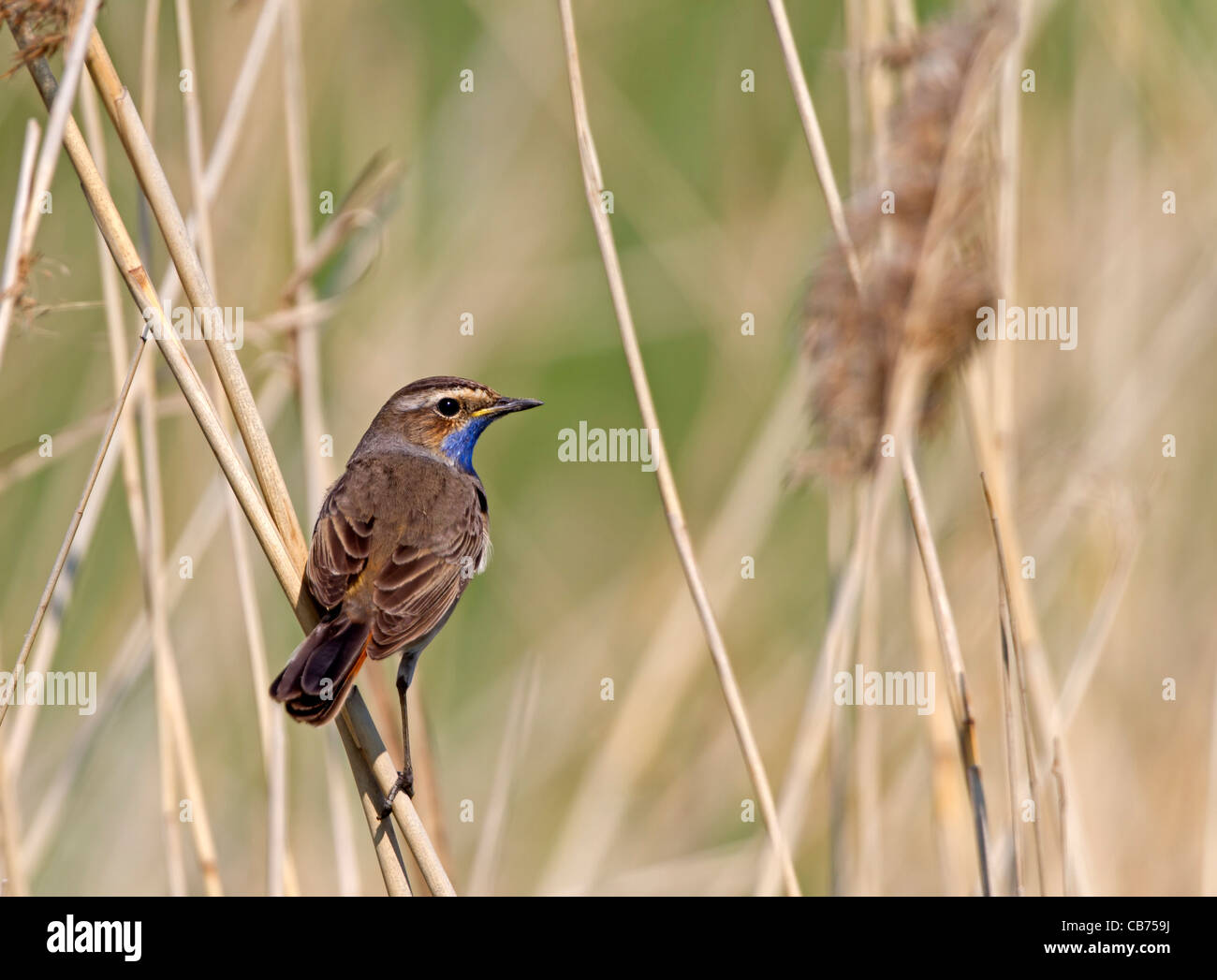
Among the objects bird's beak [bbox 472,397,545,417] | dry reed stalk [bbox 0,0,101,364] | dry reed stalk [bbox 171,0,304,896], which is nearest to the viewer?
dry reed stalk [bbox 0,0,101,364]

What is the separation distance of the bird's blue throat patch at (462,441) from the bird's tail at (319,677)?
4.93 feet

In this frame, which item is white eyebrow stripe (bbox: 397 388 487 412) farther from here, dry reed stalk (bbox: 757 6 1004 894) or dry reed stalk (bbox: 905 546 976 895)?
dry reed stalk (bbox: 757 6 1004 894)

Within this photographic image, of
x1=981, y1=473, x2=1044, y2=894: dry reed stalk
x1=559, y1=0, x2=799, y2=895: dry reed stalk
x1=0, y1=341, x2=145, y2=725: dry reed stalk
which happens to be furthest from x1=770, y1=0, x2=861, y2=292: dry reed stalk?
x1=0, y1=341, x2=145, y2=725: dry reed stalk

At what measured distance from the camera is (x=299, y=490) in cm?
566

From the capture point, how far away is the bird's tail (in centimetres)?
300

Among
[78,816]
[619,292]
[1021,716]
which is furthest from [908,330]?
[78,816]

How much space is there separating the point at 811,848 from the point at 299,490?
9.93 ft

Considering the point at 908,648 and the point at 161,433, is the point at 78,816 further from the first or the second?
the point at 908,648

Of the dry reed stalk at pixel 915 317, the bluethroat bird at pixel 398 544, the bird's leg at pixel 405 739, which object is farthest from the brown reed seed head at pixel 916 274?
the bird's leg at pixel 405 739

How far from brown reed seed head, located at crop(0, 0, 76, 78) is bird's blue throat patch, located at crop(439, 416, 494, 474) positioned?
221 cm

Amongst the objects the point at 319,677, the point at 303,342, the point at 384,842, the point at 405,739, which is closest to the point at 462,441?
the point at 303,342

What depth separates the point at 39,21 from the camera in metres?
2.69

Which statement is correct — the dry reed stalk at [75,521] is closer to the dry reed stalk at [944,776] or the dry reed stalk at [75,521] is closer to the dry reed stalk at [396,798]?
the dry reed stalk at [396,798]
